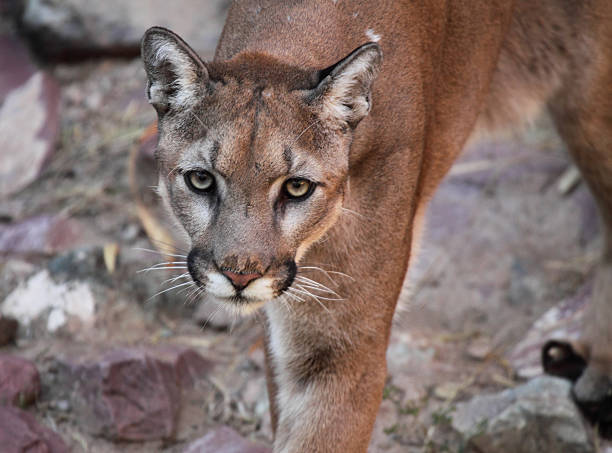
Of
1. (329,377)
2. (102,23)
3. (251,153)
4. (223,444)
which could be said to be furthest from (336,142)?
(102,23)

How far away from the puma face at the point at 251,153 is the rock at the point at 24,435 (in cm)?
118

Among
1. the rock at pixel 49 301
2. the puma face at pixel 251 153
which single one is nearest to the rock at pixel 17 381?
the rock at pixel 49 301

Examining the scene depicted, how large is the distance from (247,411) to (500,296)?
5.86 feet

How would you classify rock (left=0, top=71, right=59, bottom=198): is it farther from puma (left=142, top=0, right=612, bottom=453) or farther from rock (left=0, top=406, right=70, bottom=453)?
puma (left=142, top=0, right=612, bottom=453)

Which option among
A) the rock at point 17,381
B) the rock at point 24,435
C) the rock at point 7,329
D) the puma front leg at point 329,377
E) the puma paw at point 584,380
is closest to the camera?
the puma front leg at point 329,377

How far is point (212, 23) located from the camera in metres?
6.41

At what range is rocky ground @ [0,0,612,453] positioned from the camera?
3748 millimetres

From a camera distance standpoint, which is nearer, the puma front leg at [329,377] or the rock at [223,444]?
the puma front leg at [329,377]

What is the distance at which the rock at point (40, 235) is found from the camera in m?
4.62

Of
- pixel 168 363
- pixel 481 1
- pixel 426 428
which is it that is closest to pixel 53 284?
pixel 168 363

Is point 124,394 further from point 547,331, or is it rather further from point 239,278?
point 547,331

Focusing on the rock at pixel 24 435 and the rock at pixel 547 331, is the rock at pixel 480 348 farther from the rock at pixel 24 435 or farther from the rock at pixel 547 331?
the rock at pixel 24 435

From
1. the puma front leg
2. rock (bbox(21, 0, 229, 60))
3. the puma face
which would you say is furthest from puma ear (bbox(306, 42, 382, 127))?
rock (bbox(21, 0, 229, 60))

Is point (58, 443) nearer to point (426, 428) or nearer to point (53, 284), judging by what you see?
point (53, 284)
